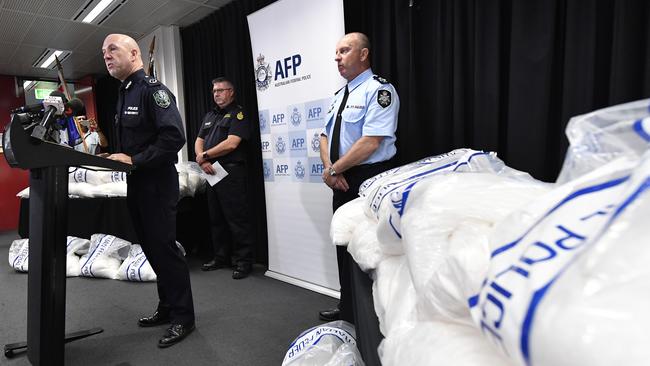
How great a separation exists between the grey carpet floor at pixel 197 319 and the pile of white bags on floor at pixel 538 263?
4.29ft

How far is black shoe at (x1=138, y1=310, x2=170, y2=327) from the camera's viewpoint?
2.00 metres

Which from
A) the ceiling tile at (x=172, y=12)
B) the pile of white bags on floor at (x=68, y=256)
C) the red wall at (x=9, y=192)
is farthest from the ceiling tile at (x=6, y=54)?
the pile of white bags on floor at (x=68, y=256)

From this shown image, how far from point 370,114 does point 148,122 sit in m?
1.04

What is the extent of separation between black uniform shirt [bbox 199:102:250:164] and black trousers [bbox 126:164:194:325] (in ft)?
3.82

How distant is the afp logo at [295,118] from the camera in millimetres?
2455

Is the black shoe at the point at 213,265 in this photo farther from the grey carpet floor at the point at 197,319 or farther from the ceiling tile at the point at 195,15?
the ceiling tile at the point at 195,15

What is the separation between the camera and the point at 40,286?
1192 mm

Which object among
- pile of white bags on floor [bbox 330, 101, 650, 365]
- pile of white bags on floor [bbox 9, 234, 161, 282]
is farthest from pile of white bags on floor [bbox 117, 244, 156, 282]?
pile of white bags on floor [bbox 330, 101, 650, 365]

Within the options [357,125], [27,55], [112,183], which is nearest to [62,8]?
[112,183]

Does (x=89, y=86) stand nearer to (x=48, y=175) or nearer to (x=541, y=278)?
(x=48, y=175)

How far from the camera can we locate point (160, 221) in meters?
1.68

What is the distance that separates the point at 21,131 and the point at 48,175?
6.5 inches

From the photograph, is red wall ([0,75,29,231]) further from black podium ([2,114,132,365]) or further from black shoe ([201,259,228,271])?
black podium ([2,114,132,365])

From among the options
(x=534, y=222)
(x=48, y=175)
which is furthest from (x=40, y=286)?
(x=534, y=222)
